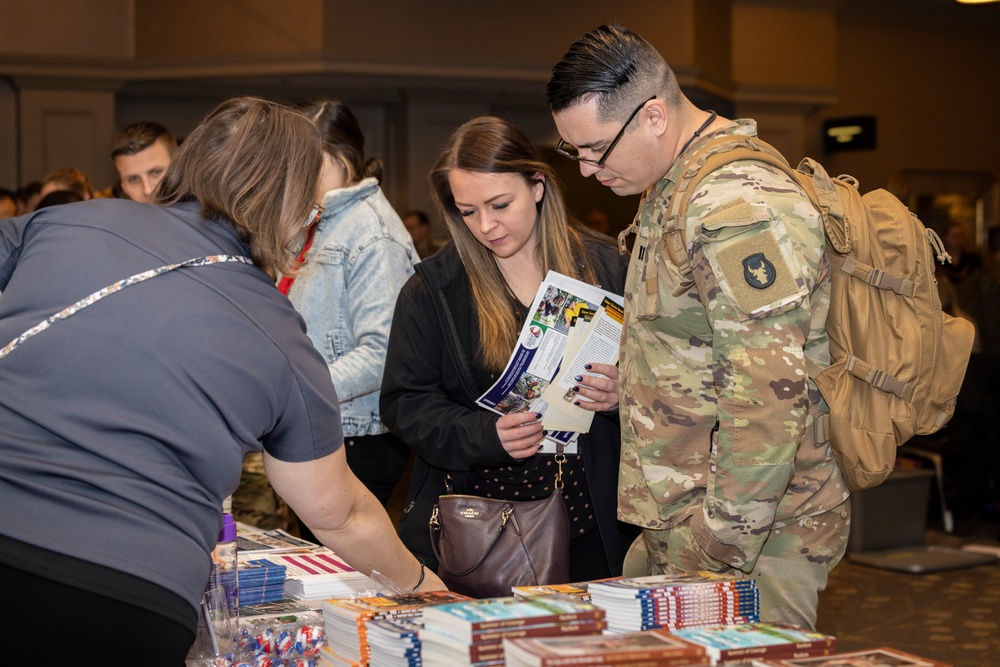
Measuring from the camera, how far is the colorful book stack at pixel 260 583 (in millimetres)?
2078

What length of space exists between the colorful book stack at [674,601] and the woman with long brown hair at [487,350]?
2.57 ft

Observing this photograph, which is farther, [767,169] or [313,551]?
[313,551]

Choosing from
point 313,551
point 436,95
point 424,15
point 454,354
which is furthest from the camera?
point 436,95

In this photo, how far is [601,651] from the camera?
1353 millimetres

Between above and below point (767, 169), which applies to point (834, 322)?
below

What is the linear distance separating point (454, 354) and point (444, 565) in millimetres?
485

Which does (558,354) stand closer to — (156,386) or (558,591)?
(558,591)

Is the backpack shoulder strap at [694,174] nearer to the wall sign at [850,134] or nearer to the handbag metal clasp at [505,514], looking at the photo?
the handbag metal clasp at [505,514]

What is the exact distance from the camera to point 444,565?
242 centimetres

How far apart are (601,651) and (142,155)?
9.90 feet

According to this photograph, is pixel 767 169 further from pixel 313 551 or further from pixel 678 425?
pixel 313 551

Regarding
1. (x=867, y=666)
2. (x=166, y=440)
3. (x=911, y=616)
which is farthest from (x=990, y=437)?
(x=166, y=440)

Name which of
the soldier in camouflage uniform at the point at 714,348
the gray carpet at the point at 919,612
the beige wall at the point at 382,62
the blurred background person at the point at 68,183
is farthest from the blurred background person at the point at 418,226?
the soldier in camouflage uniform at the point at 714,348

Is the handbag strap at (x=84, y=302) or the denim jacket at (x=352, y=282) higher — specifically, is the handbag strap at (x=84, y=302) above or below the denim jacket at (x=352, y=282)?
below
